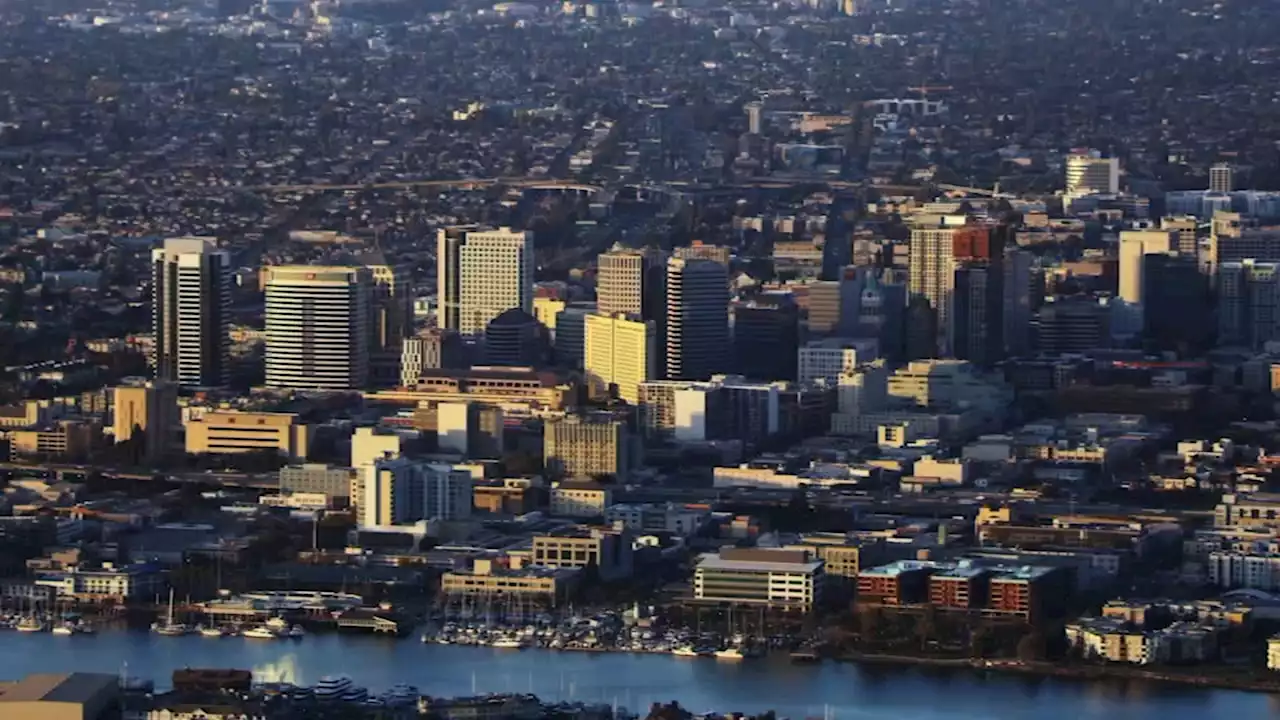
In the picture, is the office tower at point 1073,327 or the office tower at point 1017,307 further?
the office tower at point 1073,327

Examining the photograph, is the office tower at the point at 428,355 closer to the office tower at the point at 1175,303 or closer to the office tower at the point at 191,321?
the office tower at the point at 191,321

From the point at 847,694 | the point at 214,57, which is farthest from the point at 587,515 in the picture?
the point at 214,57

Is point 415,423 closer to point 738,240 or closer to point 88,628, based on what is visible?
point 88,628

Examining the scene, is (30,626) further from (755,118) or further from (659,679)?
(755,118)

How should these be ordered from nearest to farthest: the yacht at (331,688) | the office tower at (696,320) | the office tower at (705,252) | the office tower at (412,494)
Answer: the yacht at (331,688) → the office tower at (412,494) → the office tower at (696,320) → the office tower at (705,252)

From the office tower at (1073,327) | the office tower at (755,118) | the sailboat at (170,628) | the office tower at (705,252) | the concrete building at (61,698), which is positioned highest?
the office tower at (755,118)

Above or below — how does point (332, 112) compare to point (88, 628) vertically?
above

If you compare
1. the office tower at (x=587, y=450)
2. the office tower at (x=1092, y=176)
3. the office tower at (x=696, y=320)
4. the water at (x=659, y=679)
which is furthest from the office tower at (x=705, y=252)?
the water at (x=659, y=679)
